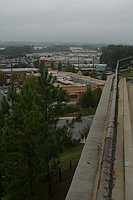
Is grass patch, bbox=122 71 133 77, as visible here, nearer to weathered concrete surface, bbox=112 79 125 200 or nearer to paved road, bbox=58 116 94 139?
weathered concrete surface, bbox=112 79 125 200

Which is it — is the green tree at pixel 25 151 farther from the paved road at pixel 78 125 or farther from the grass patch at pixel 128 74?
the paved road at pixel 78 125

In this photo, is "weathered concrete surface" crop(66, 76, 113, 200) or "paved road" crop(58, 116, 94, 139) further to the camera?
"paved road" crop(58, 116, 94, 139)

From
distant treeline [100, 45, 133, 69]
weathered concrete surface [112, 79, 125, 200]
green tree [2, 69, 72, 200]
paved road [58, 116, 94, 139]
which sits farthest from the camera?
distant treeline [100, 45, 133, 69]

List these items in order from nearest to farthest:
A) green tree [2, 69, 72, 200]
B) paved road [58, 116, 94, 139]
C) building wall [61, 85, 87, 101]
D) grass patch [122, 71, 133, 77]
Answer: green tree [2, 69, 72, 200], grass patch [122, 71, 133, 77], paved road [58, 116, 94, 139], building wall [61, 85, 87, 101]

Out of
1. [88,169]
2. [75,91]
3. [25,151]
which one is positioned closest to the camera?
[88,169]

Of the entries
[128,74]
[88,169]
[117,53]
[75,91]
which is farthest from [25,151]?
[117,53]

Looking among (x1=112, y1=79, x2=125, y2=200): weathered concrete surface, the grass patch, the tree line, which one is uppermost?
the grass patch

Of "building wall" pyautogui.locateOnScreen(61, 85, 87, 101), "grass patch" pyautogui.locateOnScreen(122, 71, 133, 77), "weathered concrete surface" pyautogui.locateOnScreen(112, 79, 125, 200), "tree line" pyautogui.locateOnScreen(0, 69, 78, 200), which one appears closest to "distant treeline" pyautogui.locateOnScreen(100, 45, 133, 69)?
"building wall" pyautogui.locateOnScreen(61, 85, 87, 101)

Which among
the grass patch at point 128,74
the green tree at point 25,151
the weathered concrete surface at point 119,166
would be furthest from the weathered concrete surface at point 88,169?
the grass patch at point 128,74

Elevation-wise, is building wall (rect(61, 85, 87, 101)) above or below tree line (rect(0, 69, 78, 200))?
below

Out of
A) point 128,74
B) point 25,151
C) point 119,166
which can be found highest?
point 128,74

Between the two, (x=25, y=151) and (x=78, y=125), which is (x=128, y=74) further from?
(x=78, y=125)

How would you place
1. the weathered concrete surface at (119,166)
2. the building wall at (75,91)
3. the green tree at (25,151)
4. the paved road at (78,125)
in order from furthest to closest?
1. the building wall at (75,91)
2. the paved road at (78,125)
3. the green tree at (25,151)
4. the weathered concrete surface at (119,166)

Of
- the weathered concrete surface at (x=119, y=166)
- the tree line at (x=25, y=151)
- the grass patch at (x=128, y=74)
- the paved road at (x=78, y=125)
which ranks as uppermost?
the grass patch at (x=128, y=74)
